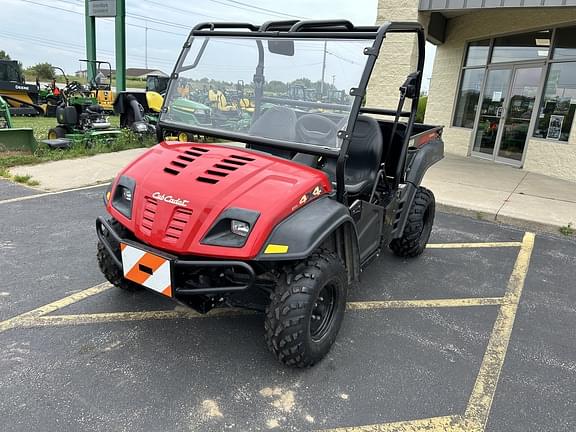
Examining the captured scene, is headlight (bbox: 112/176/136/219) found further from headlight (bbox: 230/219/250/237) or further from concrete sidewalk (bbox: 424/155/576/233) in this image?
concrete sidewalk (bbox: 424/155/576/233)

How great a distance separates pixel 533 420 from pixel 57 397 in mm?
2383

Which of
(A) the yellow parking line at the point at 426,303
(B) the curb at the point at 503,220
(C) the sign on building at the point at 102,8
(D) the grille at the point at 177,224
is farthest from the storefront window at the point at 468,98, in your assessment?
(C) the sign on building at the point at 102,8

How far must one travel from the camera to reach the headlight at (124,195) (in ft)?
8.32

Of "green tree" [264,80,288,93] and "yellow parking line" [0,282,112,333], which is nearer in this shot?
"yellow parking line" [0,282,112,333]

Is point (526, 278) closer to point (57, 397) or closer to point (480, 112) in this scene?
point (57, 397)

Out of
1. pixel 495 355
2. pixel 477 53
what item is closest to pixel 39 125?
pixel 477 53

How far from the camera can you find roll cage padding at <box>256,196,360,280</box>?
219 cm

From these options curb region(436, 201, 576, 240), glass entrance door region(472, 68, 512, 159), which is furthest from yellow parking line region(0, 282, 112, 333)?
glass entrance door region(472, 68, 512, 159)

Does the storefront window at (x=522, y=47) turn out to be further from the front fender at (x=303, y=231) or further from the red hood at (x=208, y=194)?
the front fender at (x=303, y=231)

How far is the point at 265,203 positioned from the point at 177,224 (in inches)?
18.2

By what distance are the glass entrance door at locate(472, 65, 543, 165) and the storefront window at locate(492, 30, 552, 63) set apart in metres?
0.22

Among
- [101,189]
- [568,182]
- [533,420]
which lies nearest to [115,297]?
[533,420]

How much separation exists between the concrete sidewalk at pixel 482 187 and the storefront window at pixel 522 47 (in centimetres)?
224

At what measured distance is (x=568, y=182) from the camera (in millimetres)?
8070
